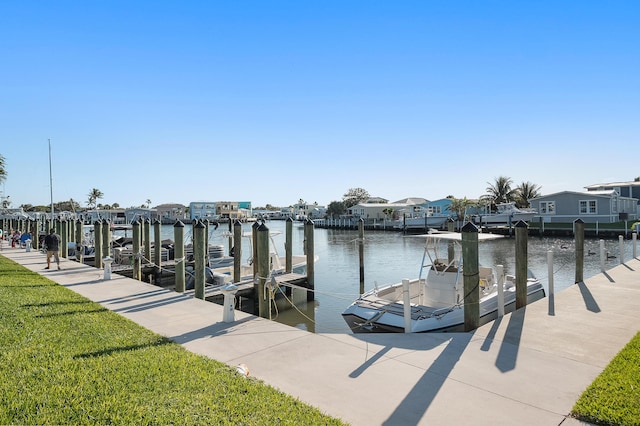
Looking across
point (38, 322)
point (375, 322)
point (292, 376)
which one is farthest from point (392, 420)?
point (38, 322)

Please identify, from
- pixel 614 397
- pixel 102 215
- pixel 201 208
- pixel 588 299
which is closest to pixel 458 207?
pixel 588 299

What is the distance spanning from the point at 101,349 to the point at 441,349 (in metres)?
5.26

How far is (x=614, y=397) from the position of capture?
4.57 metres

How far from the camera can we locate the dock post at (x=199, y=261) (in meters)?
11.3

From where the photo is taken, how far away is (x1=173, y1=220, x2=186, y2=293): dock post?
1219cm

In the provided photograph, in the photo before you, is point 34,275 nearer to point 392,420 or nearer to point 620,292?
point 392,420

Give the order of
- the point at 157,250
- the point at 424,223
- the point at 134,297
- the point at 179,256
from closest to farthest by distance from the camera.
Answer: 1. the point at 134,297
2. the point at 179,256
3. the point at 157,250
4. the point at 424,223

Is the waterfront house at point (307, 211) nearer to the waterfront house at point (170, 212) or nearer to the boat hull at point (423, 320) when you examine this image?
the waterfront house at point (170, 212)

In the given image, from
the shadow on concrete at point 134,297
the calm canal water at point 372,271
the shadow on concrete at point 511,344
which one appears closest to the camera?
the shadow on concrete at point 511,344

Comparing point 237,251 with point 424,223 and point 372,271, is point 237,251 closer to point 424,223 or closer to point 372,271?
point 372,271

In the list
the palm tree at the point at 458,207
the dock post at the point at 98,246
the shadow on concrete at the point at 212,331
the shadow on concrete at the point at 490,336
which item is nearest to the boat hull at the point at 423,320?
the shadow on concrete at the point at 490,336

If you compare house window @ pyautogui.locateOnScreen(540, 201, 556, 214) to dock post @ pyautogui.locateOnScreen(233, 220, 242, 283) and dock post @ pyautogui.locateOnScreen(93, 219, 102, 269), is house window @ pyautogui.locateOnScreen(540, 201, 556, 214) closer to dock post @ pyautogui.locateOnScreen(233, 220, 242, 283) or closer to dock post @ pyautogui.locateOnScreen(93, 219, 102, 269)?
dock post @ pyautogui.locateOnScreen(233, 220, 242, 283)

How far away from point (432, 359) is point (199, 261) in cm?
775

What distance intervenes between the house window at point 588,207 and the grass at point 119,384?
52.5 m
